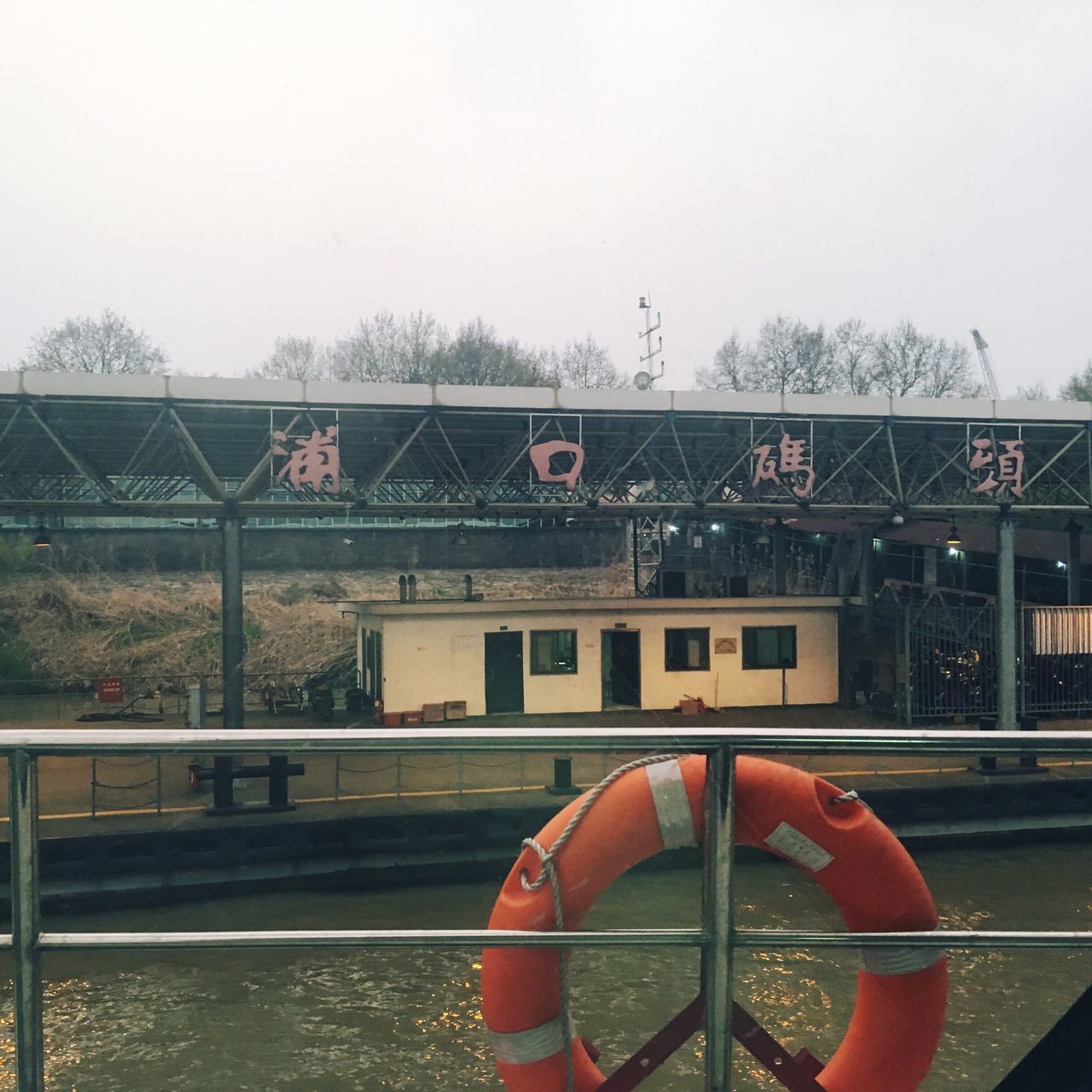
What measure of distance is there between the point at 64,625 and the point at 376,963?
2672cm

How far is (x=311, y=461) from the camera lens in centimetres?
1606

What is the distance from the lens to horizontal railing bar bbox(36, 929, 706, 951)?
170 cm

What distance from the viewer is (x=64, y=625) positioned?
32.9 meters

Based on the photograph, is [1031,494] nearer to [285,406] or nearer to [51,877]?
[285,406]

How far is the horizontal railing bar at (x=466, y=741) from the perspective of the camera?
171 cm

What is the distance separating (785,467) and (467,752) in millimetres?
17813

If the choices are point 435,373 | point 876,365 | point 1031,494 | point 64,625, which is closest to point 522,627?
point 1031,494

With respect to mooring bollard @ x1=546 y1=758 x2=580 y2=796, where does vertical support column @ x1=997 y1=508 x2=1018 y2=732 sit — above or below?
above

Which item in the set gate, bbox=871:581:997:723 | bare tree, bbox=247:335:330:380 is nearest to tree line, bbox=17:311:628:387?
bare tree, bbox=247:335:330:380

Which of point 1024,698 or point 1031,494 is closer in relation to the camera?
point 1024,698

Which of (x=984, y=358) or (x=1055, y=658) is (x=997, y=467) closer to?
(x=1055, y=658)

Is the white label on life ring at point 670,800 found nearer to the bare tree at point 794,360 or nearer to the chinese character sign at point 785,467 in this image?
the chinese character sign at point 785,467

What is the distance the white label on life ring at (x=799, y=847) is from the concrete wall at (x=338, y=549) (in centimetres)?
3257

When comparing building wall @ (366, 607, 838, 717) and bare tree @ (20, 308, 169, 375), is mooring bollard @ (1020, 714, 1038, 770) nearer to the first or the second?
building wall @ (366, 607, 838, 717)
